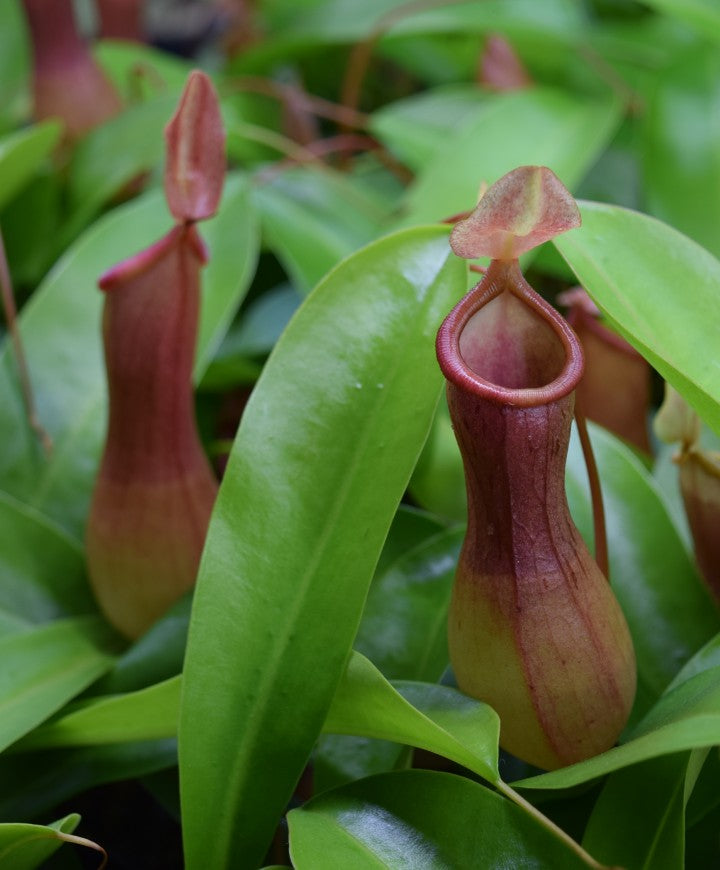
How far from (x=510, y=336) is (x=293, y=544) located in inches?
5.8

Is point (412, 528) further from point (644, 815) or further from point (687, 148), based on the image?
point (687, 148)

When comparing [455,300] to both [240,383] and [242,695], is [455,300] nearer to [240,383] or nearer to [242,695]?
[242,695]

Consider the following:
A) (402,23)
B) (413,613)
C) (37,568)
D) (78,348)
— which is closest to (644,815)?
(413,613)

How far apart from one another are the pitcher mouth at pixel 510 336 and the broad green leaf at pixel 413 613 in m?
0.15

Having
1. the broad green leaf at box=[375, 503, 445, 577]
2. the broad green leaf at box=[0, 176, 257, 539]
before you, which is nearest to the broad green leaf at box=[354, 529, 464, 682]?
the broad green leaf at box=[375, 503, 445, 577]

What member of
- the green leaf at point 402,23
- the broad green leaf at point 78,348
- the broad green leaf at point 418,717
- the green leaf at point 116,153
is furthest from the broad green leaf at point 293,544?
the green leaf at point 402,23

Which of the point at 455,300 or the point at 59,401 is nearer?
the point at 455,300

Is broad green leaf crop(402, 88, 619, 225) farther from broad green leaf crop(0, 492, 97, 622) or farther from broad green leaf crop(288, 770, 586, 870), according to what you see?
broad green leaf crop(288, 770, 586, 870)

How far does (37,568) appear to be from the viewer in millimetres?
688

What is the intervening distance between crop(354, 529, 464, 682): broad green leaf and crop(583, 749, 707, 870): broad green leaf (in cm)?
11

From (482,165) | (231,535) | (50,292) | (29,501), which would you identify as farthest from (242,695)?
(482,165)

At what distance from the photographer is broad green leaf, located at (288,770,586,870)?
0.44 m

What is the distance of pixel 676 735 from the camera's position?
0.40 m

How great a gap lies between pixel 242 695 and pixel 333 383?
16 centimetres
